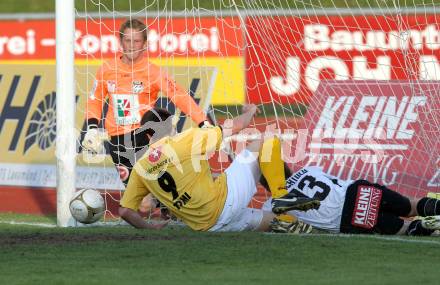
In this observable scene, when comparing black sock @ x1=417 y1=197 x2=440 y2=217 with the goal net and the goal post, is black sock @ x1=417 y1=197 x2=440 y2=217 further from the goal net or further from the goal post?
the goal post

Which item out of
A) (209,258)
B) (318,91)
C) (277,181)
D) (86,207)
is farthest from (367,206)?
(318,91)

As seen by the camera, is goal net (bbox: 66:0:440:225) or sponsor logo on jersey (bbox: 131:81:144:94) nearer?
sponsor logo on jersey (bbox: 131:81:144:94)

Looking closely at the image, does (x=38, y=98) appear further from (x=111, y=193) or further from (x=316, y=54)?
(x=316, y=54)

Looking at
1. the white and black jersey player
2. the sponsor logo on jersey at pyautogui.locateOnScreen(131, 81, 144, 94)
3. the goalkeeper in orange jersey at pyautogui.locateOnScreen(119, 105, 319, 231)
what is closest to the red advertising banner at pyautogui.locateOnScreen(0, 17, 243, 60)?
the sponsor logo on jersey at pyautogui.locateOnScreen(131, 81, 144, 94)

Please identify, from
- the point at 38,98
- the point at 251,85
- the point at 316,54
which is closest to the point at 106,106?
the point at 38,98

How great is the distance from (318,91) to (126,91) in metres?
2.28

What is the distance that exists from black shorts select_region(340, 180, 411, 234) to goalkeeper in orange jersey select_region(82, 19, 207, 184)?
2.32 metres

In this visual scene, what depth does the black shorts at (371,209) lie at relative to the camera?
32.1 ft

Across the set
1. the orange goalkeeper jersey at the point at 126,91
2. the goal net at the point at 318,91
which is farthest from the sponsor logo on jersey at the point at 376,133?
the orange goalkeeper jersey at the point at 126,91

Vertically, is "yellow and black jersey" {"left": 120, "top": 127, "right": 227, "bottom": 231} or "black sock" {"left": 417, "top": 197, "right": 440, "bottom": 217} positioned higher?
"yellow and black jersey" {"left": 120, "top": 127, "right": 227, "bottom": 231}

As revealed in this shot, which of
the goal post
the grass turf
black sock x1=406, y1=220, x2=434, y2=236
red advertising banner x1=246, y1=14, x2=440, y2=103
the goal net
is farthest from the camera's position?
red advertising banner x1=246, y1=14, x2=440, y2=103

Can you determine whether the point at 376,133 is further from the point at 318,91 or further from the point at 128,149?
the point at 128,149

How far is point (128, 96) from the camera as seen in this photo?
11.8 metres

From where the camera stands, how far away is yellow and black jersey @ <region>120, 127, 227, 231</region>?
9.55m
